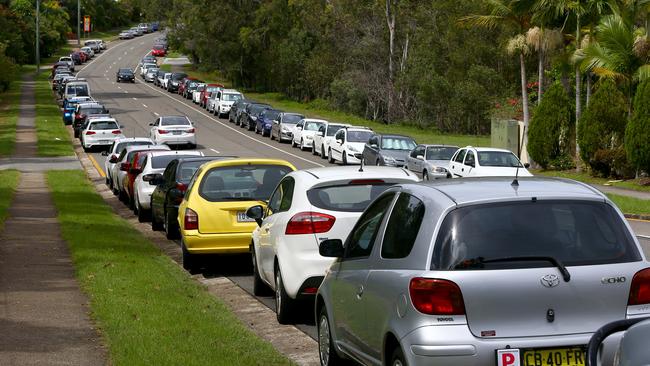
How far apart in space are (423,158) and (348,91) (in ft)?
118

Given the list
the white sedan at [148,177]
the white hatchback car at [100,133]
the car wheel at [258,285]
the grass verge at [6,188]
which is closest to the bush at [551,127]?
the grass verge at [6,188]

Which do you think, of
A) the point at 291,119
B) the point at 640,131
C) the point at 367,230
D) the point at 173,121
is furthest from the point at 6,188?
the point at 291,119

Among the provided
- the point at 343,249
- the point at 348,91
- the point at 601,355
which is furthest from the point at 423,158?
the point at 348,91

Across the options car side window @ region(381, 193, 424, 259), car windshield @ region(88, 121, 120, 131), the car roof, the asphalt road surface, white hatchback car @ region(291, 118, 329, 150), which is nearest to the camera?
the car roof

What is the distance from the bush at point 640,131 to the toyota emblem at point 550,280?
2794 cm

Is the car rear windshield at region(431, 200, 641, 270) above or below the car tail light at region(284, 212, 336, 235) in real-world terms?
above

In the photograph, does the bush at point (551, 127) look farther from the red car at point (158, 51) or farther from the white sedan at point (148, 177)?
the red car at point (158, 51)

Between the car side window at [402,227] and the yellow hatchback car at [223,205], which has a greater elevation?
the car side window at [402,227]

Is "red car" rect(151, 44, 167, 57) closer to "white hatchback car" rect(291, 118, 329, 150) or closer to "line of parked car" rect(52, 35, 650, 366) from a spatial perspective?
"white hatchback car" rect(291, 118, 329, 150)

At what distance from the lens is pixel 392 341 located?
725 centimetres

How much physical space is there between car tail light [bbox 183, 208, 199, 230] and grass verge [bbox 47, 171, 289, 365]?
2.36ft

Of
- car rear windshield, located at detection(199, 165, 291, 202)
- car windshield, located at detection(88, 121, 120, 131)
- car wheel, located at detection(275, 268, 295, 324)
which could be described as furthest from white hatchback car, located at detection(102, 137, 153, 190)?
car wheel, located at detection(275, 268, 295, 324)

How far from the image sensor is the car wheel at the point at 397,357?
6.99 metres

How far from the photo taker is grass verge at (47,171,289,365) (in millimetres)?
9680
